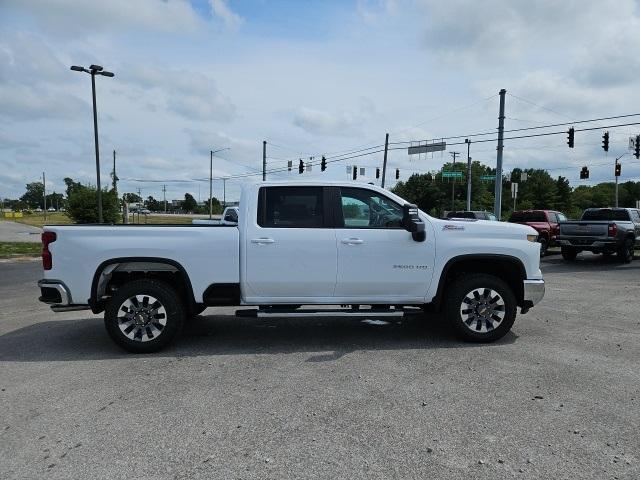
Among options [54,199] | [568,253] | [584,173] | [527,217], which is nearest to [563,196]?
[584,173]

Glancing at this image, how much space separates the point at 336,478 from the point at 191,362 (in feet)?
8.89

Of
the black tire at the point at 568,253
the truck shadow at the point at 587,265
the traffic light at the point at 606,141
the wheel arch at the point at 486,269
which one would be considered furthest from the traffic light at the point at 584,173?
the wheel arch at the point at 486,269

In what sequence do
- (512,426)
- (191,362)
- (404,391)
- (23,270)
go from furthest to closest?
1. (23,270)
2. (191,362)
3. (404,391)
4. (512,426)

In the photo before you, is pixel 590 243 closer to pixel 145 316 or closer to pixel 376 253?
pixel 376 253

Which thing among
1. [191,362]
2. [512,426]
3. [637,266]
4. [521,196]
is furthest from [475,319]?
[521,196]

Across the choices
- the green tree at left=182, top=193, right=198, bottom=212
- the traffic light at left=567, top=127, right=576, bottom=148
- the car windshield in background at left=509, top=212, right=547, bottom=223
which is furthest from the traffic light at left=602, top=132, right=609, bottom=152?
the green tree at left=182, top=193, right=198, bottom=212

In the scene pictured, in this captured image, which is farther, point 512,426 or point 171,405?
point 171,405

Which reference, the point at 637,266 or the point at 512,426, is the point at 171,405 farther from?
the point at 637,266

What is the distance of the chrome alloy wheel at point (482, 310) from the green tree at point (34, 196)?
17296cm

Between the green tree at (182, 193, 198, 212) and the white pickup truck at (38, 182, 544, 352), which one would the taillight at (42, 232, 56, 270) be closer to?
the white pickup truck at (38, 182, 544, 352)

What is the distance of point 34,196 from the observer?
16200 centimetres

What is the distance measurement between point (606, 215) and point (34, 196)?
17632cm

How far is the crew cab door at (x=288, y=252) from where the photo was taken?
5730mm

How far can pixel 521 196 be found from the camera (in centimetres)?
10575
